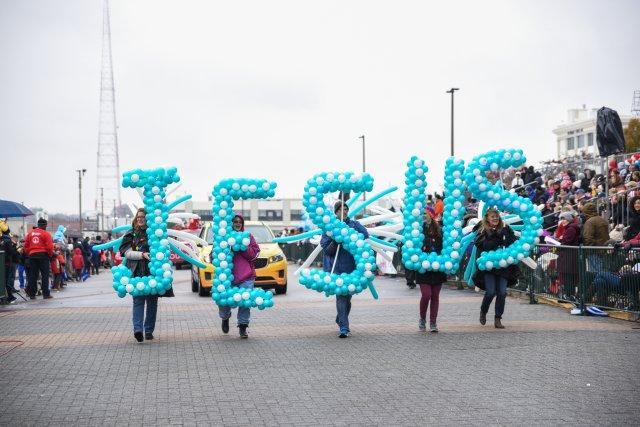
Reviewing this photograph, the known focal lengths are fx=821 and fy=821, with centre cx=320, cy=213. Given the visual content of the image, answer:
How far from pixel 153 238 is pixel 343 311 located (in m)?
2.96

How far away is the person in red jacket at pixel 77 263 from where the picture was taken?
103ft

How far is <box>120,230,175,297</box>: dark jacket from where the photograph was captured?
11.9 m

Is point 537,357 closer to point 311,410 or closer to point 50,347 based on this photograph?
point 311,410

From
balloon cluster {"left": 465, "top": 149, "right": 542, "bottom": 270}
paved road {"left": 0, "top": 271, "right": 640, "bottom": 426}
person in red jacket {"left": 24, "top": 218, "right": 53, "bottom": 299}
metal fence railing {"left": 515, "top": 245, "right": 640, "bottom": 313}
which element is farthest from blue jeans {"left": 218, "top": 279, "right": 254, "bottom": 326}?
person in red jacket {"left": 24, "top": 218, "right": 53, "bottom": 299}

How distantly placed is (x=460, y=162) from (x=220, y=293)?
4276 millimetres

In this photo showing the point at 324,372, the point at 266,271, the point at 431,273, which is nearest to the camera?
the point at 324,372

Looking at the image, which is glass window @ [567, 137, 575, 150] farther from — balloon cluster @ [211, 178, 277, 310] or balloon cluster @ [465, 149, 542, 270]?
balloon cluster @ [211, 178, 277, 310]

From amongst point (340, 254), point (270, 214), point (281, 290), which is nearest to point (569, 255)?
point (340, 254)

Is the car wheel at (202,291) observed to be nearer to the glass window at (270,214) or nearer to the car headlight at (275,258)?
the car headlight at (275,258)

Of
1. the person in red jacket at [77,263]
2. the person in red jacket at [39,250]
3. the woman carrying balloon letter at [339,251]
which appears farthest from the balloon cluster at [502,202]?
the person in red jacket at [77,263]

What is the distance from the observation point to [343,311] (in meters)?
11.9

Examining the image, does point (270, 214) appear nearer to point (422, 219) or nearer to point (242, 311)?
point (422, 219)

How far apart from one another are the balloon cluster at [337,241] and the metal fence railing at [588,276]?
4112 mm

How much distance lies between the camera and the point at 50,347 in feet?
A: 36.8
